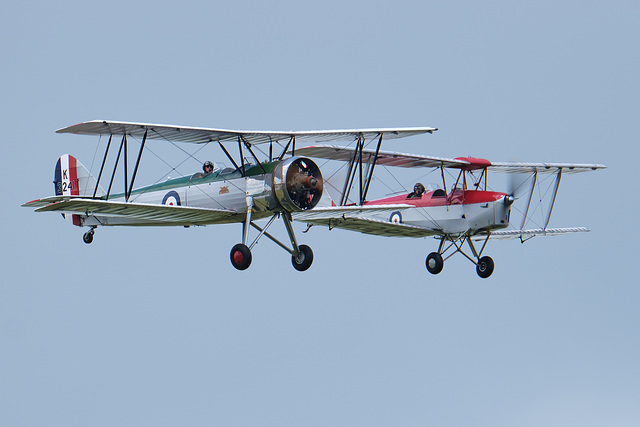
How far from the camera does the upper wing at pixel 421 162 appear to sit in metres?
24.6

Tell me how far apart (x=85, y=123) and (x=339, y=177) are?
349 inches

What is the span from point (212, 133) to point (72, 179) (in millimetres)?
6394

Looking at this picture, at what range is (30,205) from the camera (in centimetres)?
1872

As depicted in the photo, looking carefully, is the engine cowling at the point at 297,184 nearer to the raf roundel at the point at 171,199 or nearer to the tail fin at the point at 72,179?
the raf roundel at the point at 171,199

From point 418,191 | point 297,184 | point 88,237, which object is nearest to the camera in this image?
point 297,184

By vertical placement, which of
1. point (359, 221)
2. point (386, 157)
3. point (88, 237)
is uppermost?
point (386, 157)

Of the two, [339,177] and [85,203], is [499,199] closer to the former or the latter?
[339,177]

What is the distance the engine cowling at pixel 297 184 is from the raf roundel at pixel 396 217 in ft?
24.8

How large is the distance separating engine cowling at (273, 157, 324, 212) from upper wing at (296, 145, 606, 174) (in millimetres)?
4386

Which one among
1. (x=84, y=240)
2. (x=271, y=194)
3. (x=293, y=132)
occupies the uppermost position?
(x=293, y=132)

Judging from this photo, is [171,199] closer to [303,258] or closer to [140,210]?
[140,210]

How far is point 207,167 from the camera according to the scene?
20.7m

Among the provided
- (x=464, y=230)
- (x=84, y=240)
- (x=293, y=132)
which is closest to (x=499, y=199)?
(x=464, y=230)

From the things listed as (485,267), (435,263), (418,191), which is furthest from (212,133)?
(485,267)
